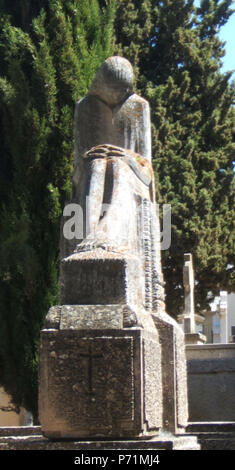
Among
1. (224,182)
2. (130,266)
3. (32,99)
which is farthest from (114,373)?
(224,182)

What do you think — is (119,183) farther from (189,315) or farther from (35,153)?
(189,315)

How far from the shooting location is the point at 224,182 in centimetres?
1708

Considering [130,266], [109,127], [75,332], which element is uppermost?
[109,127]

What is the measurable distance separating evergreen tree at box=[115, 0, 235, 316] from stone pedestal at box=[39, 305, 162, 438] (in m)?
10.9

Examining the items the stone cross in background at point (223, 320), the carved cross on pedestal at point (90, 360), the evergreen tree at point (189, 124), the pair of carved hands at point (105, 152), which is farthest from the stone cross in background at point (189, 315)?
the carved cross on pedestal at point (90, 360)

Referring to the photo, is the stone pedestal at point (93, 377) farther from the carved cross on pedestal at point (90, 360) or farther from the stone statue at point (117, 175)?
the stone statue at point (117, 175)

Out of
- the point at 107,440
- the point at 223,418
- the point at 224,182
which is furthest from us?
the point at 224,182

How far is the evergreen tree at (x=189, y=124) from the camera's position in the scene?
16156 millimetres

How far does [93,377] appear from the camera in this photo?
4.89m

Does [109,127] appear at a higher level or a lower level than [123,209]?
higher

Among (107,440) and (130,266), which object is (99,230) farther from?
(107,440)

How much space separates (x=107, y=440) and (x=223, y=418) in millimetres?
4834

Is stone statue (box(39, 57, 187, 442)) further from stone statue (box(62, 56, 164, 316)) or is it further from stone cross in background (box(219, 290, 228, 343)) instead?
stone cross in background (box(219, 290, 228, 343))

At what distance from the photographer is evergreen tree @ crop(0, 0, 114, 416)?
10.9 metres
